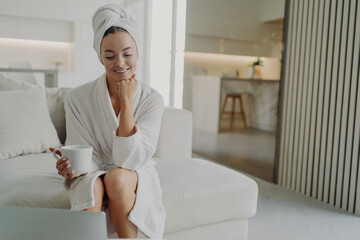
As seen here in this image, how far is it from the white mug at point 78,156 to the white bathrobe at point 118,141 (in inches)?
4.0

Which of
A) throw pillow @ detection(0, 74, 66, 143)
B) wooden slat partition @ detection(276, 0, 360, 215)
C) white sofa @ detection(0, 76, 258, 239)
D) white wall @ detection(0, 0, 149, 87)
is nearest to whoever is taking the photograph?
white sofa @ detection(0, 76, 258, 239)

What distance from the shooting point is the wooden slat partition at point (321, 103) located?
104 inches

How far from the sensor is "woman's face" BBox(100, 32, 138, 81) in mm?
1432

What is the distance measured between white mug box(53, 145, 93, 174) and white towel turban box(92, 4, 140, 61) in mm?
495

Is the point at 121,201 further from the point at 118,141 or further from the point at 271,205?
the point at 271,205

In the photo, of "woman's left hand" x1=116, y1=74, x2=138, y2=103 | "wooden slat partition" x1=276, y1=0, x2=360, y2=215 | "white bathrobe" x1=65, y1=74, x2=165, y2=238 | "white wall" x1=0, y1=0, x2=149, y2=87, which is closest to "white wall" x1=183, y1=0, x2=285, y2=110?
"wooden slat partition" x1=276, y1=0, x2=360, y2=215

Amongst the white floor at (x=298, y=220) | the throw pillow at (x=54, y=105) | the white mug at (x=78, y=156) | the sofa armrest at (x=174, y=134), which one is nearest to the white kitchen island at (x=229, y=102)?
the white floor at (x=298, y=220)

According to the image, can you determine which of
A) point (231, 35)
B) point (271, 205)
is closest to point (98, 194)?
point (271, 205)

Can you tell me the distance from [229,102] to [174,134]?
1.80m

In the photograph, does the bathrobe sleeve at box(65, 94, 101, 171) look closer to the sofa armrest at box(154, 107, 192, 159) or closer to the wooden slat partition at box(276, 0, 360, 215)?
the sofa armrest at box(154, 107, 192, 159)

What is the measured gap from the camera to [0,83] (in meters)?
2.19

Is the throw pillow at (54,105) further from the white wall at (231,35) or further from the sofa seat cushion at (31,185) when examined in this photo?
the white wall at (231,35)

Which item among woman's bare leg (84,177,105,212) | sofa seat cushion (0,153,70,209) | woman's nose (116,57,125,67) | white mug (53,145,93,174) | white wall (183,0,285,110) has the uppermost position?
white wall (183,0,285,110)

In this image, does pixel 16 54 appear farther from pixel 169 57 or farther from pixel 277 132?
pixel 277 132
